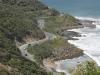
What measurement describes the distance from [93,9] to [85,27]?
4896 cm

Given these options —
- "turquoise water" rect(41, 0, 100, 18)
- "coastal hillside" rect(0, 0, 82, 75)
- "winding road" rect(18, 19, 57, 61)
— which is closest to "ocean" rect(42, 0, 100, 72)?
"turquoise water" rect(41, 0, 100, 18)

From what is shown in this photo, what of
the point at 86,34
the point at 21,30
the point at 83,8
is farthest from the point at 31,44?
the point at 83,8

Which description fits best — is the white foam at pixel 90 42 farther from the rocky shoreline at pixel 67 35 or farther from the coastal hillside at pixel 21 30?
the coastal hillside at pixel 21 30

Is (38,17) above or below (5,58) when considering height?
below

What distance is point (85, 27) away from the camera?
129625 mm

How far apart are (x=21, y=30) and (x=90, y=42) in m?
18.2

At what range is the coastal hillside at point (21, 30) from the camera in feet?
200

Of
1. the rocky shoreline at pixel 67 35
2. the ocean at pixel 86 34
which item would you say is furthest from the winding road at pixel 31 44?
the ocean at pixel 86 34

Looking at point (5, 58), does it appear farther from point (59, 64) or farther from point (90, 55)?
point (90, 55)

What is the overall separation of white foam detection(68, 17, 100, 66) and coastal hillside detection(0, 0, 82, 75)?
3798mm

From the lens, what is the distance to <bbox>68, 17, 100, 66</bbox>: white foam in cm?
9081

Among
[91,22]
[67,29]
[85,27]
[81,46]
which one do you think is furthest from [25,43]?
[91,22]

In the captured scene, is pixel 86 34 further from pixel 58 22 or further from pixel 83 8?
pixel 83 8

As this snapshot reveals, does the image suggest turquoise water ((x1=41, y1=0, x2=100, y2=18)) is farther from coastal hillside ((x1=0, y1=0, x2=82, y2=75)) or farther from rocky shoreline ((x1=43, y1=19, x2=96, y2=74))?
rocky shoreline ((x1=43, y1=19, x2=96, y2=74))
